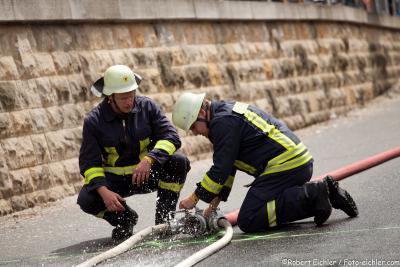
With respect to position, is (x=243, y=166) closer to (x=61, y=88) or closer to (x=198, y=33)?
(x=61, y=88)

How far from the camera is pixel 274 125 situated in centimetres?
727

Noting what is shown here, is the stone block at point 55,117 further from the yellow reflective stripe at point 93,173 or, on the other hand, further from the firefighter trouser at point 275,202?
the firefighter trouser at point 275,202

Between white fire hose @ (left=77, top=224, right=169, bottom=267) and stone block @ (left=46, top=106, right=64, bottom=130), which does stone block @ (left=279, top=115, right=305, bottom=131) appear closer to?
stone block @ (left=46, top=106, right=64, bottom=130)

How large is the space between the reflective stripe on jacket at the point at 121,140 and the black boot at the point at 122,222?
336 millimetres

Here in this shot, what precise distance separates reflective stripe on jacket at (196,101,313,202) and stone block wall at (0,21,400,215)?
131 inches

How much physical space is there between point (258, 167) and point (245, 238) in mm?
598

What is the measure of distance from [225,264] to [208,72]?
27.6 feet

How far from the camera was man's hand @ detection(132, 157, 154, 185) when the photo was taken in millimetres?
A: 7340

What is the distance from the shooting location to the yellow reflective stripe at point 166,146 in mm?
7520

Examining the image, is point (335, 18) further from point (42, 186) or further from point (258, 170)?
point (258, 170)

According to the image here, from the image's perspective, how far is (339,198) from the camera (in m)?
7.11

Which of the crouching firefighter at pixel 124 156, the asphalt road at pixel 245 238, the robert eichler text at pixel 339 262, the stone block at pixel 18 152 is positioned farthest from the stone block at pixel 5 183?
the robert eichler text at pixel 339 262

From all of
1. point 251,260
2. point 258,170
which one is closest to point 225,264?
point 251,260

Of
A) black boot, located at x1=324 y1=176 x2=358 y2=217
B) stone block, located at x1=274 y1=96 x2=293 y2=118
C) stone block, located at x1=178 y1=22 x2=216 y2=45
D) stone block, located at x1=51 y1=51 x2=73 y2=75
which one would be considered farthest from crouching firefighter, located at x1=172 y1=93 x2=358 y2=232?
stone block, located at x1=274 y1=96 x2=293 y2=118
